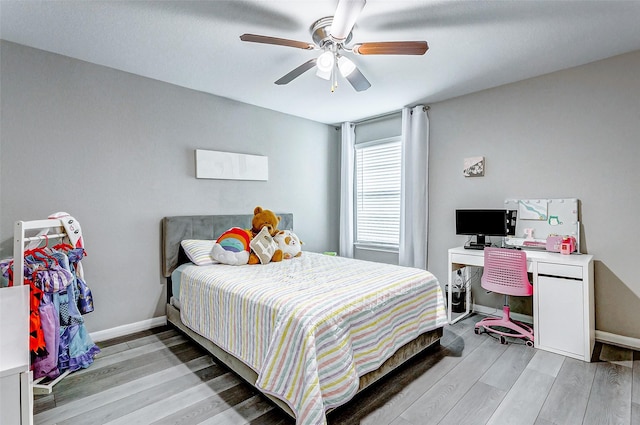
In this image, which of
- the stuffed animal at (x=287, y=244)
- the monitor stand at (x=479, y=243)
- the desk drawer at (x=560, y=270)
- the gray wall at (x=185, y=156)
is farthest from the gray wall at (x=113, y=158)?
the desk drawer at (x=560, y=270)

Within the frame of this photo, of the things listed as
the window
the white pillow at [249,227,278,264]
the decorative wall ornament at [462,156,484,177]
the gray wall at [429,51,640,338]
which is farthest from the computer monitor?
the white pillow at [249,227,278,264]

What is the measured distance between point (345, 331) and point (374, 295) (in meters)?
0.37

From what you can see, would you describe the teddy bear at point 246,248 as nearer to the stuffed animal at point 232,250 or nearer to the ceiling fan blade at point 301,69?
the stuffed animal at point 232,250

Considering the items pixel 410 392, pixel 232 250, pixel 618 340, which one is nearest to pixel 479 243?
pixel 618 340

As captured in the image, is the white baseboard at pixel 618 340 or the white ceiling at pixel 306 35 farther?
the white baseboard at pixel 618 340

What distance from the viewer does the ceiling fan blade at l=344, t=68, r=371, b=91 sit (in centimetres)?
240

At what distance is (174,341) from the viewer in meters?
2.81

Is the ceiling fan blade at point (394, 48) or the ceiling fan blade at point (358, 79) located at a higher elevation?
the ceiling fan blade at point (394, 48)

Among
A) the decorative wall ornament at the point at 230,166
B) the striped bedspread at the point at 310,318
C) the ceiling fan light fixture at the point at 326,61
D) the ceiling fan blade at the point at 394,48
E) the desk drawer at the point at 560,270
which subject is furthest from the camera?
the decorative wall ornament at the point at 230,166

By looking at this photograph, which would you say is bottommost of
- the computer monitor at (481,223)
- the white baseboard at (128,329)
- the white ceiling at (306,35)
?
the white baseboard at (128,329)

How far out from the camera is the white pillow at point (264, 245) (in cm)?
Answer: 302

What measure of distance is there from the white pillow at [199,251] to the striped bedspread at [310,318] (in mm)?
89

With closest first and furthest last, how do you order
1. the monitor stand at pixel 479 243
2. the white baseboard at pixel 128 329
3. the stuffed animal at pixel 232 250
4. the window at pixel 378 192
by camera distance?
the white baseboard at pixel 128 329, the stuffed animal at pixel 232 250, the monitor stand at pixel 479 243, the window at pixel 378 192

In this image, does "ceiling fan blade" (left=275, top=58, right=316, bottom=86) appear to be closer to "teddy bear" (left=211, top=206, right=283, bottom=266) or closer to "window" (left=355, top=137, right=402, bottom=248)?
"teddy bear" (left=211, top=206, right=283, bottom=266)
